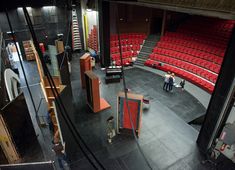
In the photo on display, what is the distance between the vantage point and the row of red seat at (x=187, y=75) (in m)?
10.1

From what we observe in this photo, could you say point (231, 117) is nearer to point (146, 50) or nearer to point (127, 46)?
point (146, 50)

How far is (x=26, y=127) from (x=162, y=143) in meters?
4.92

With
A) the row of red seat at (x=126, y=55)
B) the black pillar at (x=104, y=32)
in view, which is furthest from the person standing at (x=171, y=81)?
the black pillar at (x=104, y=32)

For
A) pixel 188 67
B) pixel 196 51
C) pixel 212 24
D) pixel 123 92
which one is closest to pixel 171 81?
pixel 188 67

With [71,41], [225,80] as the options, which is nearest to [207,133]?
[225,80]

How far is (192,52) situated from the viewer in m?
12.5

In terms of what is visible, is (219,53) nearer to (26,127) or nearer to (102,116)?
(102,116)

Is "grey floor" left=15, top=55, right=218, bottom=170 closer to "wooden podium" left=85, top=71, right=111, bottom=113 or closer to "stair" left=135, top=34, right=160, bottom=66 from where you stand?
"wooden podium" left=85, top=71, right=111, bottom=113

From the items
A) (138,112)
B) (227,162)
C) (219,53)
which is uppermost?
(219,53)

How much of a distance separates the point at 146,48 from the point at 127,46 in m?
1.61

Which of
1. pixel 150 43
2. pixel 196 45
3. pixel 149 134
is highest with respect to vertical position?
pixel 196 45

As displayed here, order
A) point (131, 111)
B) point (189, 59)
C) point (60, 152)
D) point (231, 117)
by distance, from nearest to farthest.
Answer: point (60, 152), point (231, 117), point (131, 111), point (189, 59)

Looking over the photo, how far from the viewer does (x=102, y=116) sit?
7859 millimetres

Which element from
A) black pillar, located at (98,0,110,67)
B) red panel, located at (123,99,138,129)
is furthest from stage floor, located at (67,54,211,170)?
black pillar, located at (98,0,110,67)
